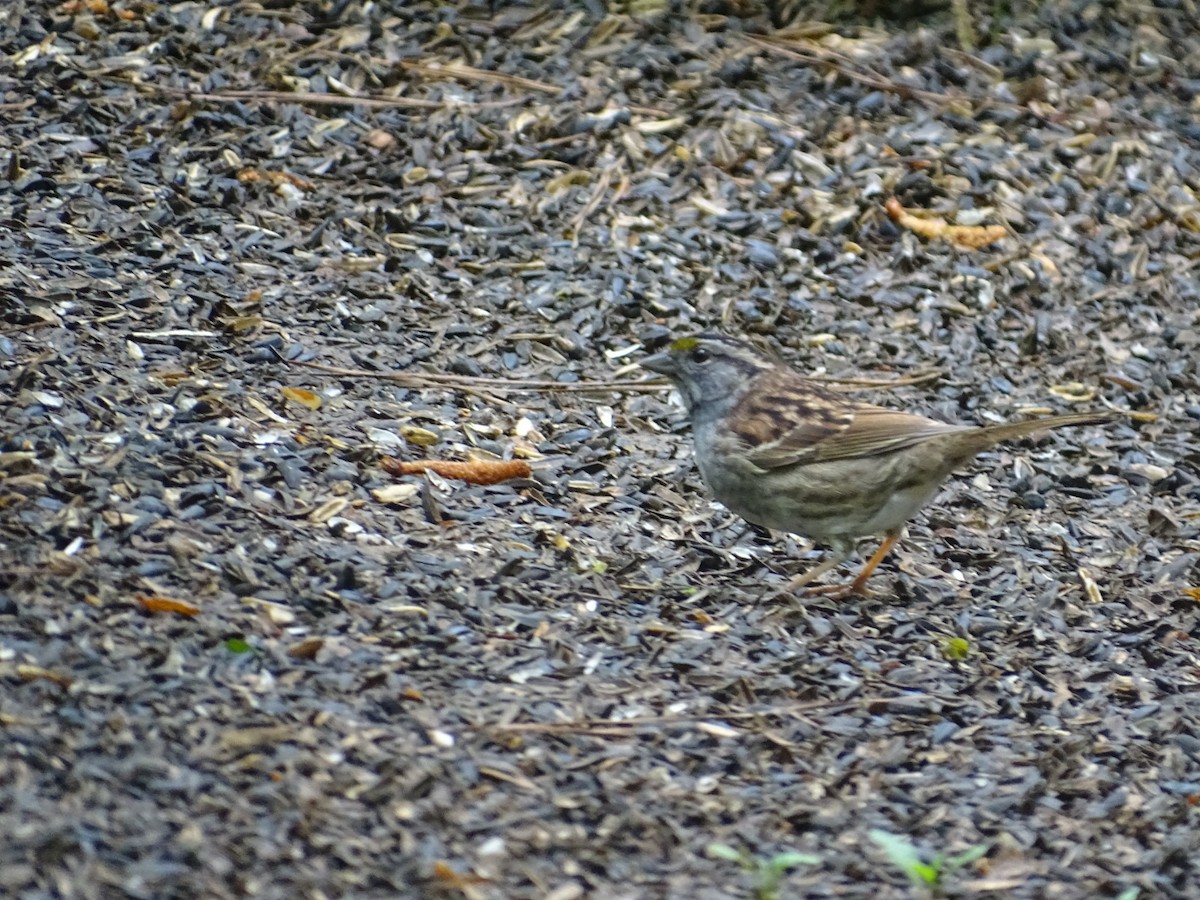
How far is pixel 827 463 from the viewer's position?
537 cm

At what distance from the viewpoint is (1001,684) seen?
4.84 metres

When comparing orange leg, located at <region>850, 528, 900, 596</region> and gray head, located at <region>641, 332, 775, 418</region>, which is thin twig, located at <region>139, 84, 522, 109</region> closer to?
gray head, located at <region>641, 332, 775, 418</region>

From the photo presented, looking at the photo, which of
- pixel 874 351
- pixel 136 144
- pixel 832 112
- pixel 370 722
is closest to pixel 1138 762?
pixel 370 722

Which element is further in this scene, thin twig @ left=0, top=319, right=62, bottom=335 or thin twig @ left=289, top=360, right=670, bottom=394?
thin twig @ left=289, top=360, right=670, bottom=394

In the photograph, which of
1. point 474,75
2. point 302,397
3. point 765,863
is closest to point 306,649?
point 765,863

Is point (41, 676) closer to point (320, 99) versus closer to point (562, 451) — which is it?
point (562, 451)

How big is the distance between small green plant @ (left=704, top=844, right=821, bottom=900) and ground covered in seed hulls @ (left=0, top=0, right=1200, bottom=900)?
27 mm

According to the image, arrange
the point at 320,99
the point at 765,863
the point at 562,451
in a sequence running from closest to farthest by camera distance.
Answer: the point at 765,863 < the point at 562,451 < the point at 320,99

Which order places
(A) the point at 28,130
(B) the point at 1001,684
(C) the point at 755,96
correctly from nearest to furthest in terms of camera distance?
(B) the point at 1001,684 < (A) the point at 28,130 < (C) the point at 755,96

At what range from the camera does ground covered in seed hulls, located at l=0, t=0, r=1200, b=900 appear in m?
3.88

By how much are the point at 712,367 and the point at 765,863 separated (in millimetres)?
2289

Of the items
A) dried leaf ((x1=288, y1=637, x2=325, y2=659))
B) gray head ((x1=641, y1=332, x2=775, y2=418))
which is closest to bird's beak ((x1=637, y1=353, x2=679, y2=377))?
gray head ((x1=641, y1=332, x2=775, y2=418))

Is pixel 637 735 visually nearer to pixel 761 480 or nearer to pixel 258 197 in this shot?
pixel 761 480

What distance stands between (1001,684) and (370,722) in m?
2.03
